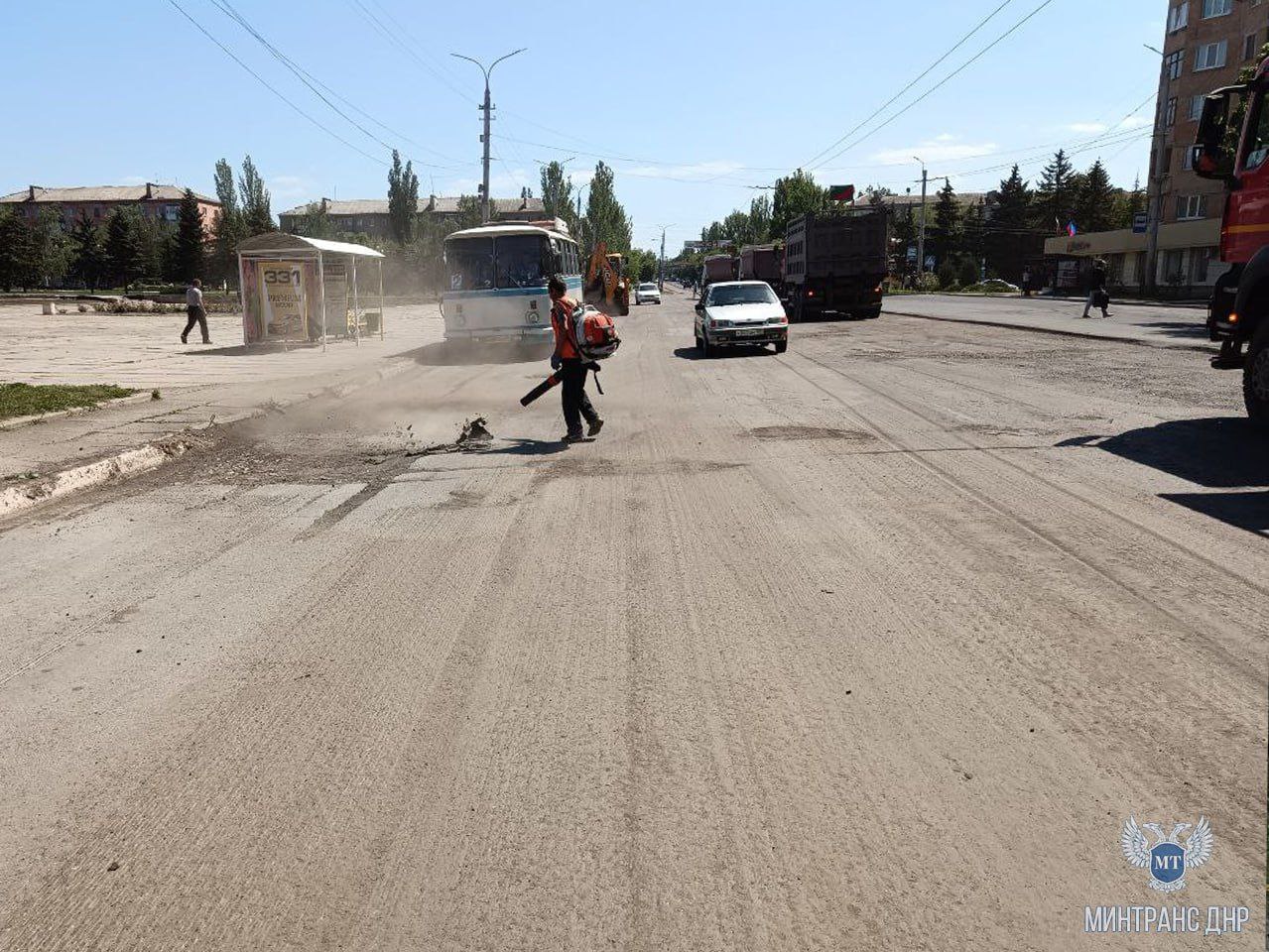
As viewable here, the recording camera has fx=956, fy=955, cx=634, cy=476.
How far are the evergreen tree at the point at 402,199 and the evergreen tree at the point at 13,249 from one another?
1858 inches

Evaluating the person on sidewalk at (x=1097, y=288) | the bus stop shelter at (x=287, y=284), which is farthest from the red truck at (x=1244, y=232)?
the person on sidewalk at (x=1097, y=288)

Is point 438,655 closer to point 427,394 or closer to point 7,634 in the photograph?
point 7,634

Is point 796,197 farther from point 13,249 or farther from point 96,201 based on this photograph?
point 96,201

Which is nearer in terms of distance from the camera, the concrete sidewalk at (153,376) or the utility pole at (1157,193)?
the concrete sidewalk at (153,376)

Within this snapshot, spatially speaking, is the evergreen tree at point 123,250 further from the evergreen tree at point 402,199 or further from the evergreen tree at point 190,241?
the evergreen tree at point 402,199

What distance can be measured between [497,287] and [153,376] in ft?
26.1

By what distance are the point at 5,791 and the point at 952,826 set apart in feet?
10.3

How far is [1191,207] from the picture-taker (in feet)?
194

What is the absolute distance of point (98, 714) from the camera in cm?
389

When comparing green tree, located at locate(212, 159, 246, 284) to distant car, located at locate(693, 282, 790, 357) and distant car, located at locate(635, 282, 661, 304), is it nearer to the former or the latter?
distant car, located at locate(635, 282, 661, 304)

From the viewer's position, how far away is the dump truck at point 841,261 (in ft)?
106

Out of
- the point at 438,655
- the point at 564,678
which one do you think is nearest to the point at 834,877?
the point at 564,678

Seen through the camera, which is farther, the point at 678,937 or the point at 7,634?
the point at 7,634

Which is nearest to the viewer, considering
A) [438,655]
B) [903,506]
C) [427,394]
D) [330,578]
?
[438,655]
